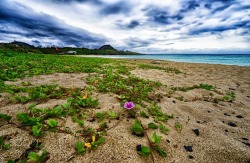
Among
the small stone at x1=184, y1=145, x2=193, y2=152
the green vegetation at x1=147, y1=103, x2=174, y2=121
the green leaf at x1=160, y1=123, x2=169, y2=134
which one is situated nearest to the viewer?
the small stone at x1=184, y1=145, x2=193, y2=152

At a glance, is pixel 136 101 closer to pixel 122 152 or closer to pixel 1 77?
pixel 122 152

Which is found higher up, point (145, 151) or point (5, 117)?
point (5, 117)

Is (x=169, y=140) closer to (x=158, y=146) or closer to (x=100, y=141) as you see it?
(x=158, y=146)

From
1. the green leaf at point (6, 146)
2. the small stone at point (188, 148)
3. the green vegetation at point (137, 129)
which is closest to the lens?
the green leaf at point (6, 146)

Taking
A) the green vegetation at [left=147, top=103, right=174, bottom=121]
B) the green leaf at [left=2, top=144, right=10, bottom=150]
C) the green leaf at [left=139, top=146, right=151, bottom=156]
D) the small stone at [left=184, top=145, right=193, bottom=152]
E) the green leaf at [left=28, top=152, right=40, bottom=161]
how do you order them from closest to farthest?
1. the green leaf at [left=28, top=152, right=40, bottom=161]
2. the green leaf at [left=2, top=144, right=10, bottom=150]
3. the green leaf at [left=139, top=146, right=151, bottom=156]
4. the small stone at [left=184, top=145, right=193, bottom=152]
5. the green vegetation at [left=147, top=103, right=174, bottom=121]

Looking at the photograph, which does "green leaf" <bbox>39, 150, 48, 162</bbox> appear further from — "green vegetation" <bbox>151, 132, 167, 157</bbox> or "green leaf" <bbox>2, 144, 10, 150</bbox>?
"green vegetation" <bbox>151, 132, 167, 157</bbox>

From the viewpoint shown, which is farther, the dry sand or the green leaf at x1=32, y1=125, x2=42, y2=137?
the green leaf at x1=32, y1=125, x2=42, y2=137

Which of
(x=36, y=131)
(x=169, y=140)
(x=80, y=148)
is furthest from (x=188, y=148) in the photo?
(x=36, y=131)

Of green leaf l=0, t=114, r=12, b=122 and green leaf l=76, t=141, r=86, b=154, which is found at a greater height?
green leaf l=0, t=114, r=12, b=122

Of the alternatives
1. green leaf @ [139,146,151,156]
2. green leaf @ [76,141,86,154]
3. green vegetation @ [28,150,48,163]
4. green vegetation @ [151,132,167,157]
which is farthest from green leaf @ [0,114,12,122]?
green vegetation @ [151,132,167,157]

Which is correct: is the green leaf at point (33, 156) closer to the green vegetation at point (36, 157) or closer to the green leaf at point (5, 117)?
the green vegetation at point (36, 157)

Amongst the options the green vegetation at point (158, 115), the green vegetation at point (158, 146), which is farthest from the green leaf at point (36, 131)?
the green vegetation at point (158, 115)

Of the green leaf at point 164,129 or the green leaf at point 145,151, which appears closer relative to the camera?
the green leaf at point 145,151

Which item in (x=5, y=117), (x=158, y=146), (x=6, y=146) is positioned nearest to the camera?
(x=6, y=146)
